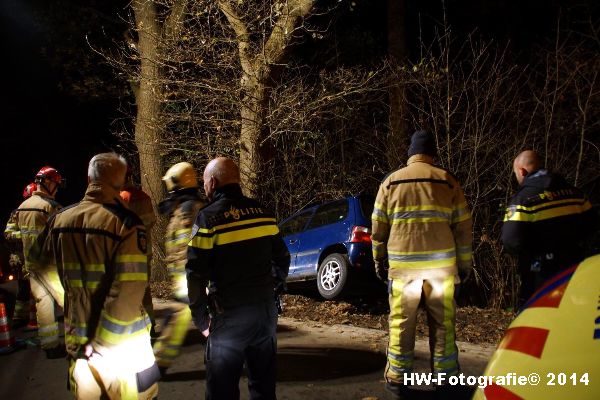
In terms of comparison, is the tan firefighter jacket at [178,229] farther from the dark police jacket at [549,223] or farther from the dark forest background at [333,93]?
the dark forest background at [333,93]

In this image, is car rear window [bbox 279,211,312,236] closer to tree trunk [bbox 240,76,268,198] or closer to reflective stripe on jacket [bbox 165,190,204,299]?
tree trunk [bbox 240,76,268,198]

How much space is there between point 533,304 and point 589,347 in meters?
0.37

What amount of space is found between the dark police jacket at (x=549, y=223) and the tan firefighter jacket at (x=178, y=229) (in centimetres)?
255

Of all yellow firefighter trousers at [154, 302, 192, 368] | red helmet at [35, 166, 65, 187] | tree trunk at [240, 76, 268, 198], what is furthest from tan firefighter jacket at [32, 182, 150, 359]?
tree trunk at [240, 76, 268, 198]

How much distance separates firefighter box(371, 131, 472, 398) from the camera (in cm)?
402

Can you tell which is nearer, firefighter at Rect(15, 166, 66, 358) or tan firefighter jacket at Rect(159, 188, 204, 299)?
tan firefighter jacket at Rect(159, 188, 204, 299)

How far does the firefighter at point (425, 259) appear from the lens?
4.02 metres

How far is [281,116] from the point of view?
945cm

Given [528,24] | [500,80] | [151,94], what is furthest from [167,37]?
[528,24]

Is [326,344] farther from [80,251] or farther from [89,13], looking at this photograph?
[89,13]

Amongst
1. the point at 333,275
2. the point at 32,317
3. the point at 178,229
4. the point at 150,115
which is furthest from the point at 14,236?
the point at 150,115

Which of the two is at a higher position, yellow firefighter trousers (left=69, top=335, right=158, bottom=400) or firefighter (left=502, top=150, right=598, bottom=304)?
firefighter (left=502, top=150, right=598, bottom=304)

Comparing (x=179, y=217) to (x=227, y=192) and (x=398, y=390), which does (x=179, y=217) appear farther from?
(x=398, y=390)

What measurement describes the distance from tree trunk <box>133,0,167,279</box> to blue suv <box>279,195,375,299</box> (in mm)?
3006
